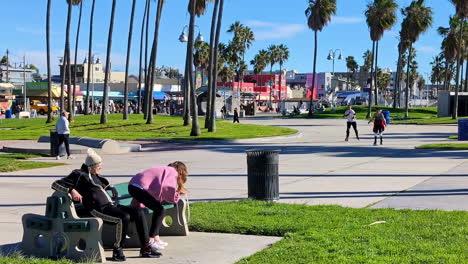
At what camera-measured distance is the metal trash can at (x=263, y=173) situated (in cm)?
1227

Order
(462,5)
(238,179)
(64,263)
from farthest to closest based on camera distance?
(462,5), (238,179), (64,263)

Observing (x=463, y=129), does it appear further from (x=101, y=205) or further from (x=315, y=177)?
(x=101, y=205)

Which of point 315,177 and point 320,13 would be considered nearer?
point 315,177

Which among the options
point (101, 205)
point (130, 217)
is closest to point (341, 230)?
point (130, 217)

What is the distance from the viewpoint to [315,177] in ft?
56.9

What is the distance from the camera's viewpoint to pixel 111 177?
1758cm

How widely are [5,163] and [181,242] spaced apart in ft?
41.3

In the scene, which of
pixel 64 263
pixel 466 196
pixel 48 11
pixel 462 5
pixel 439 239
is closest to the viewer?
pixel 64 263

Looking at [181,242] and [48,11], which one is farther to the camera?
[48,11]

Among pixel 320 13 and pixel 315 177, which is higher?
pixel 320 13

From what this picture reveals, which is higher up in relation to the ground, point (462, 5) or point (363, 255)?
point (462, 5)

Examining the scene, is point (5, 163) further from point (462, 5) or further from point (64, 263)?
point (462, 5)

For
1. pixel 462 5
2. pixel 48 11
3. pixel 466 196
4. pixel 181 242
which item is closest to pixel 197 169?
pixel 466 196

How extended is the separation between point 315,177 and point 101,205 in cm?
987
